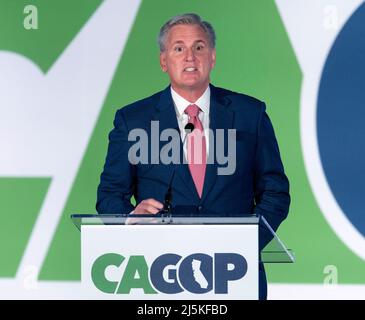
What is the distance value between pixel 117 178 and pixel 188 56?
2.34ft

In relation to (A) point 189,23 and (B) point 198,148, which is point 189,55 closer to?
(A) point 189,23

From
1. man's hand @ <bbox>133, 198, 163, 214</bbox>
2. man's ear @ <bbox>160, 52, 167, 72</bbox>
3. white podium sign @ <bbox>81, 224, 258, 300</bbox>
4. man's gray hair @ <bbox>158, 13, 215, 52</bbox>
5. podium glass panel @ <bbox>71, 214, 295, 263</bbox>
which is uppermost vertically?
man's gray hair @ <bbox>158, 13, 215, 52</bbox>

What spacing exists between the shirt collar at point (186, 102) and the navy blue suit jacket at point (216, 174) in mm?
26

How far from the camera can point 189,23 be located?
6023 millimetres

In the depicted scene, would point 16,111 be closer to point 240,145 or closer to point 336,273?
point 240,145

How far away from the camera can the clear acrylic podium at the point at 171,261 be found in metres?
4.58

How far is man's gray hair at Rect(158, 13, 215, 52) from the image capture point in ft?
19.8

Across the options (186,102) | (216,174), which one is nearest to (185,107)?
(186,102)

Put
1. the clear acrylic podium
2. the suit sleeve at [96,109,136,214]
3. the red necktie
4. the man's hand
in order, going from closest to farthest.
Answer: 1. the clear acrylic podium
2. the man's hand
3. the suit sleeve at [96,109,136,214]
4. the red necktie

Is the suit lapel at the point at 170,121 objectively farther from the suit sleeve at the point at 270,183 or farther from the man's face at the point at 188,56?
the suit sleeve at the point at 270,183

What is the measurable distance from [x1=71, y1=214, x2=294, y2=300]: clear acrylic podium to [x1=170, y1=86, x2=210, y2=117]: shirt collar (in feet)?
5.02

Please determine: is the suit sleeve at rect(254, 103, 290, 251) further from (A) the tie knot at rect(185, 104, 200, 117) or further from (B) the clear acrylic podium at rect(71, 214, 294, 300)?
(B) the clear acrylic podium at rect(71, 214, 294, 300)

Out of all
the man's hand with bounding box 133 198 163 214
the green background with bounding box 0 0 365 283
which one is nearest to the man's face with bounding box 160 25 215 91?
the green background with bounding box 0 0 365 283

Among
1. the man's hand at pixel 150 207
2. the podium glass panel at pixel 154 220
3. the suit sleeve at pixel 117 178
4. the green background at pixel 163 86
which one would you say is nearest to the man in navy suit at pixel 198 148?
the suit sleeve at pixel 117 178
